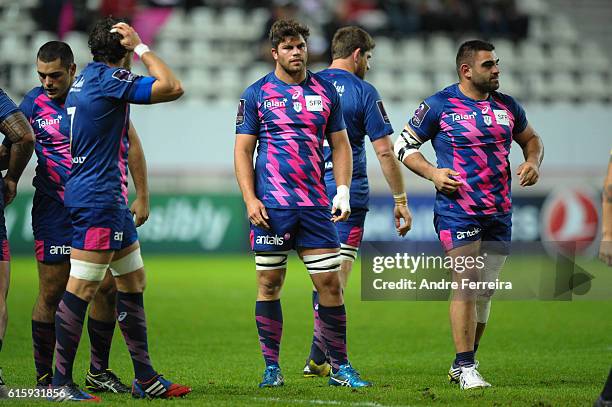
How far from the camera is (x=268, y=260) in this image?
21.9 ft

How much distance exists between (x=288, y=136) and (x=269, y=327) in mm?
1250

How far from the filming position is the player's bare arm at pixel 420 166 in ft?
22.8

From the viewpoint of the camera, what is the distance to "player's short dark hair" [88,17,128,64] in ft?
19.9

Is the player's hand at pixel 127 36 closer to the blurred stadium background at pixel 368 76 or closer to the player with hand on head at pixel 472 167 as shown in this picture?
the player with hand on head at pixel 472 167

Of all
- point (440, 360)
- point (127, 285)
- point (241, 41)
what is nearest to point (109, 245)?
point (127, 285)

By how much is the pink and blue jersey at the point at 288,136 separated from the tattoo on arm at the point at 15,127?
53.7 inches

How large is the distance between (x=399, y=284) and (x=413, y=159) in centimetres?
90

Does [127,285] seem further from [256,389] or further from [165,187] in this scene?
[165,187]

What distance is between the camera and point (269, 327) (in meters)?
6.77

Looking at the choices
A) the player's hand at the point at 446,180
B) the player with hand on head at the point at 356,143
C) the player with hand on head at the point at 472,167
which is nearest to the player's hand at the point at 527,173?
the player with hand on head at the point at 472,167

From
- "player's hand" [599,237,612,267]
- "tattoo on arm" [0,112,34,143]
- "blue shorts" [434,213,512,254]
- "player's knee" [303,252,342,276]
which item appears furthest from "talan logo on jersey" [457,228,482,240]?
"tattoo on arm" [0,112,34,143]

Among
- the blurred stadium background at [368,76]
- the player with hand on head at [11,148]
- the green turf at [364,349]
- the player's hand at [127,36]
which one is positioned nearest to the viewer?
the player's hand at [127,36]

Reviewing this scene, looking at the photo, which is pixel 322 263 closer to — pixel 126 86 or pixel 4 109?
pixel 126 86

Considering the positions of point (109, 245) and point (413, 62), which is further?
point (413, 62)
